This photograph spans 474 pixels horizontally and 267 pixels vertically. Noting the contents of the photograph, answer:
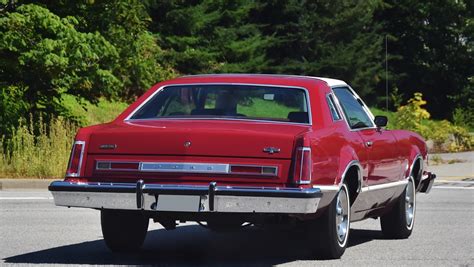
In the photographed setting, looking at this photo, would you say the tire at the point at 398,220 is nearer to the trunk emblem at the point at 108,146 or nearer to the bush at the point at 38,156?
the trunk emblem at the point at 108,146

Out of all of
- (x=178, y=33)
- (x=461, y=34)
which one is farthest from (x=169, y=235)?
(x=461, y=34)

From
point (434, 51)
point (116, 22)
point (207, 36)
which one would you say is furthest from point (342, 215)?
point (434, 51)

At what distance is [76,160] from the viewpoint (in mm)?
9508

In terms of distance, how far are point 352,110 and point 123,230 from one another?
2.44m

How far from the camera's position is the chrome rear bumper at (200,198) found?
8.88 m

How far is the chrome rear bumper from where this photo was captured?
8875mm

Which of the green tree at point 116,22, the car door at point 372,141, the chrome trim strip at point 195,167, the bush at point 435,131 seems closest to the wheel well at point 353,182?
the car door at point 372,141

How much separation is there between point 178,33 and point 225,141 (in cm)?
3223

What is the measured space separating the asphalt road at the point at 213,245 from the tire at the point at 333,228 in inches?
4.0

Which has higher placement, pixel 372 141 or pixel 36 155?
pixel 372 141

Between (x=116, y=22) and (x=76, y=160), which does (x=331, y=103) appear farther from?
(x=116, y=22)

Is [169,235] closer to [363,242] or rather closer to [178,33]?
[363,242]

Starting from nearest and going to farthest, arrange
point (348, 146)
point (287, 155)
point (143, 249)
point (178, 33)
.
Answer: point (287, 155) < point (348, 146) < point (143, 249) < point (178, 33)

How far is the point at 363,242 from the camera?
11.5 m
